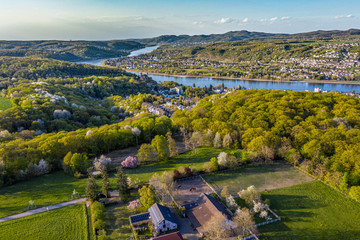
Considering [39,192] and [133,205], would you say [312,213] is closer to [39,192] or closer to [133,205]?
[133,205]

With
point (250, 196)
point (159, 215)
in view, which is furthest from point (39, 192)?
point (250, 196)

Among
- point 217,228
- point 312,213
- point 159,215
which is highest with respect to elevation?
point 159,215

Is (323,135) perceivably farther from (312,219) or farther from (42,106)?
(42,106)

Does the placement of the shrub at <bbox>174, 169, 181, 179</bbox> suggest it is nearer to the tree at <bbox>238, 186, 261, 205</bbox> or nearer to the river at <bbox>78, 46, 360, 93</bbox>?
the tree at <bbox>238, 186, 261, 205</bbox>

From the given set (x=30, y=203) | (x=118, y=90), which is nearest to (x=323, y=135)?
(x=30, y=203)

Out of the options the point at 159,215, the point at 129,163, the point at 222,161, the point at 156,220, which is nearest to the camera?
the point at 156,220
